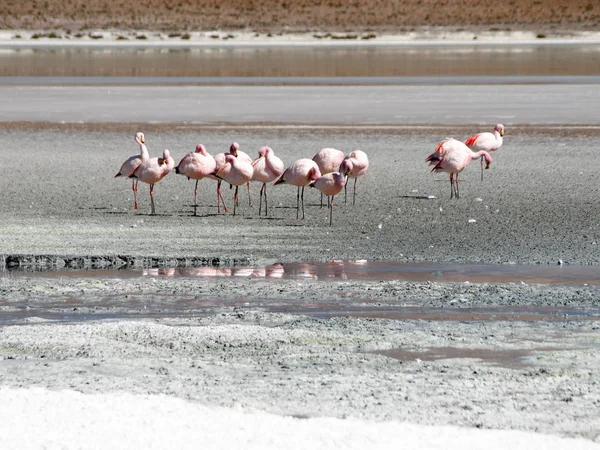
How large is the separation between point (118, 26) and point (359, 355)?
Result: 3206 inches

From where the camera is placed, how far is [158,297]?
870 cm

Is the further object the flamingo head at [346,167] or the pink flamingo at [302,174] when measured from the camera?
the pink flamingo at [302,174]

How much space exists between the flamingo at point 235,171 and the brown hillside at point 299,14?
240 ft

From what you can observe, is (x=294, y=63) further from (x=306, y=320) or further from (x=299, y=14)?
(x=299, y=14)

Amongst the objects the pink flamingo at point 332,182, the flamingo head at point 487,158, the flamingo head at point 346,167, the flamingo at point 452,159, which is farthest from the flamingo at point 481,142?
the pink flamingo at point 332,182

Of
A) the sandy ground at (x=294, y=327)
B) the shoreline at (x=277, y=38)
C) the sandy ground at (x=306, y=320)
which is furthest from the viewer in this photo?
the shoreline at (x=277, y=38)

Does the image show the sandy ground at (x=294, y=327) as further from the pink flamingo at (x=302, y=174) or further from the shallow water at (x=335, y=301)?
the pink flamingo at (x=302, y=174)

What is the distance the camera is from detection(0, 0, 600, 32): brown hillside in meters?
88.0

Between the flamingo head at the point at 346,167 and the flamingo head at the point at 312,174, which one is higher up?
the flamingo head at the point at 346,167

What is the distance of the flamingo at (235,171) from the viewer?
12828 millimetres

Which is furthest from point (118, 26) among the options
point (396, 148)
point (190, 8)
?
point (396, 148)

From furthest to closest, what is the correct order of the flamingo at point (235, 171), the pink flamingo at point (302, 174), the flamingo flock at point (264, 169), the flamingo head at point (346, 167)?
1. the flamingo at point (235, 171)
2. the pink flamingo at point (302, 174)
3. the flamingo flock at point (264, 169)
4. the flamingo head at point (346, 167)

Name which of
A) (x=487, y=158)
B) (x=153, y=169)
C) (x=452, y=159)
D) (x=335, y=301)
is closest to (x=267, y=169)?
(x=153, y=169)

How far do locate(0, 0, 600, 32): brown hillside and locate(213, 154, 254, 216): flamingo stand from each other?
73.1 m
